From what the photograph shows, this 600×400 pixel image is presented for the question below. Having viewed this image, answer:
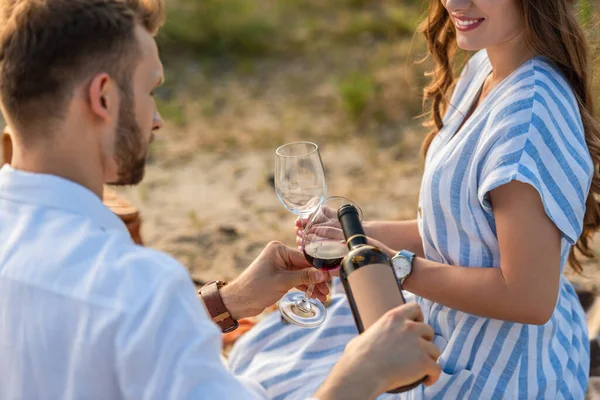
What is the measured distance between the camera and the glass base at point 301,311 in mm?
2543

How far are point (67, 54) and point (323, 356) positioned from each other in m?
1.38

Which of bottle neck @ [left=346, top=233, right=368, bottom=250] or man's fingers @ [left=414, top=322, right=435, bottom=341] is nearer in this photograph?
man's fingers @ [left=414, top=322, right=435, bottom=341]

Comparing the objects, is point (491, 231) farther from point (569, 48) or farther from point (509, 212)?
point (569, 48)

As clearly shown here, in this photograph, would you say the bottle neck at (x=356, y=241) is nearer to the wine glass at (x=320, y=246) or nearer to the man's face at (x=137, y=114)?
the wine glass at (x=320, y=246)

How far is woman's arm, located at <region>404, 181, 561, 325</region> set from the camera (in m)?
2.18

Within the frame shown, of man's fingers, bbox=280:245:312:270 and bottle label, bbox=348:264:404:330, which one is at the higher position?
bottle label, bbox=348:264:404:330

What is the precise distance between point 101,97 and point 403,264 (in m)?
1.09

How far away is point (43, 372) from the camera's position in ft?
5.12

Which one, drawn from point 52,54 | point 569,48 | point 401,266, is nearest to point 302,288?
point 401,266

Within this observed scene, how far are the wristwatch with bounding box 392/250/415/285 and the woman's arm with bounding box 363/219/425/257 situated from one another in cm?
45

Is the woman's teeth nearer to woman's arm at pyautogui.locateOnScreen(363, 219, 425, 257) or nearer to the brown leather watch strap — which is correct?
woman's arm at pyautogui.locateOnScreen(363, 219, 425, 257)

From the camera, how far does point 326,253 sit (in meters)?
2.22

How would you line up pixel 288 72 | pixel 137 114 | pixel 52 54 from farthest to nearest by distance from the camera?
pixel 288 72
pixel 137 114
pixel 52 54

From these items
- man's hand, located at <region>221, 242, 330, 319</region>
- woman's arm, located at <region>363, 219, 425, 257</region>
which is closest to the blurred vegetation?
woman's arm, located at <region>363, 219, 425, 257</region>
